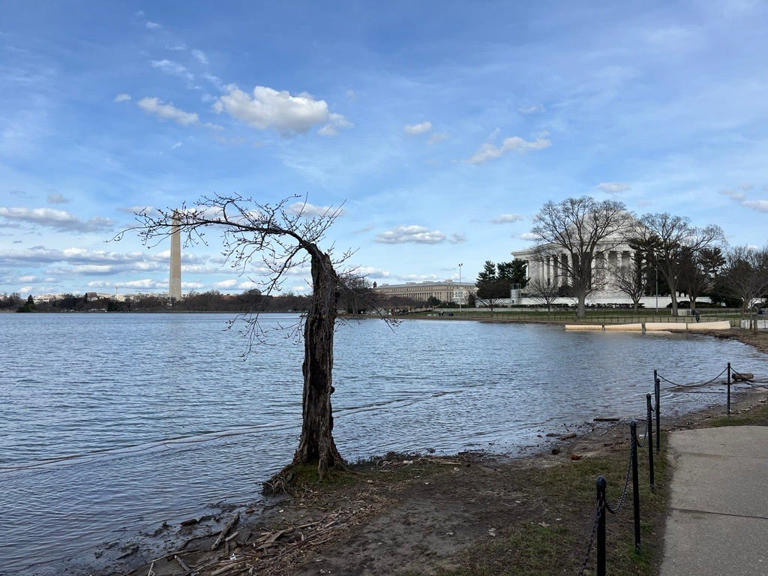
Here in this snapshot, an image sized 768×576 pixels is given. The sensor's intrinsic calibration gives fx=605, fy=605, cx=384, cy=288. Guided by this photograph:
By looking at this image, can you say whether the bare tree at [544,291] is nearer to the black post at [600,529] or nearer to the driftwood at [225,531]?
the driftwood at [225,531]

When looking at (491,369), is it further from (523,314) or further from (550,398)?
(523,314)

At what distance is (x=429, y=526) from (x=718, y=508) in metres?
3.68

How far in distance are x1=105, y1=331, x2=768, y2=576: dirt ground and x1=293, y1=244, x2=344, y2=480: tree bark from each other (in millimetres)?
644

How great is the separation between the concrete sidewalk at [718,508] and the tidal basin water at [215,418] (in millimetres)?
4319

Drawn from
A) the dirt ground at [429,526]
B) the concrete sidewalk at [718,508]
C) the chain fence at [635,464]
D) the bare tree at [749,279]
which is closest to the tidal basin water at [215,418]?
the dirt ground at [429,526]

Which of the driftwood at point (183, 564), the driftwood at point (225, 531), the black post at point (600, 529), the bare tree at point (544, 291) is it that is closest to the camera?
the black post at point (600, 529)

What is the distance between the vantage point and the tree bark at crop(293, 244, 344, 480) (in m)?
10.4

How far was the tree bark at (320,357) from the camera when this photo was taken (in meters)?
10.4

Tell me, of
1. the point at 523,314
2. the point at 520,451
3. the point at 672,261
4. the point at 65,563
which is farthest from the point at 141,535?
the point at 523,314

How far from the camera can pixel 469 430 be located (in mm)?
16922

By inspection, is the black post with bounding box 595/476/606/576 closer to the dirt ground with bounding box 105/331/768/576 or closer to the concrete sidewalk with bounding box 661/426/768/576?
the dirt ground with bounding box 105/331/768/576

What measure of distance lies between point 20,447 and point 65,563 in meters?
9.54

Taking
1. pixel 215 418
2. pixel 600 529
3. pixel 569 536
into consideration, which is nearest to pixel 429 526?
pixel 569 536

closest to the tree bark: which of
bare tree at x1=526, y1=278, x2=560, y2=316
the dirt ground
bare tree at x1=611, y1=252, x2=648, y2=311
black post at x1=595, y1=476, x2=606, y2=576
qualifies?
the dirt ground
